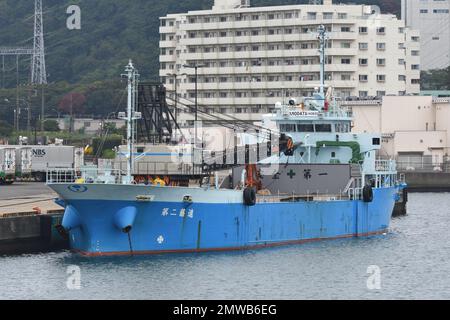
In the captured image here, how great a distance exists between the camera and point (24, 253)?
192 ft

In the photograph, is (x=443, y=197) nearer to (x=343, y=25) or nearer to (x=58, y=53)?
(x=343, y=25)

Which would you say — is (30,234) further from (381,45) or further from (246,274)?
(381,45)

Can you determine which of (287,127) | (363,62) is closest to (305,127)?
(287,127)

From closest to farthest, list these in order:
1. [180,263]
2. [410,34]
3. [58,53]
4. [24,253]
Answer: [180,263] < [24,253] < [410,34] < [58,53]

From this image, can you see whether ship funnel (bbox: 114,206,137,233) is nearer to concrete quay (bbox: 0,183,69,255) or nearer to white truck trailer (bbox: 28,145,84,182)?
concrete quay (bbox: 0,183,69,255)

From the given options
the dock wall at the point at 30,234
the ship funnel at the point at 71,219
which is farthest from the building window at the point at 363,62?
the ship funnel at the point at 71,219

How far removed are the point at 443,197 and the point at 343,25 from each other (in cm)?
2897

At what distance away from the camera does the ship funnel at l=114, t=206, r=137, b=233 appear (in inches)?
2146

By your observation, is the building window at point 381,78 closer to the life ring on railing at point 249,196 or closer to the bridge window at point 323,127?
the bridge window at point 323,127

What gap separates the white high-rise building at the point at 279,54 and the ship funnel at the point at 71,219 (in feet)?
233

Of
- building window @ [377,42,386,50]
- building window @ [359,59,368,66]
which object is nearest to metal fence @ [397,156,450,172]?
building window @ [359,59,368,66]

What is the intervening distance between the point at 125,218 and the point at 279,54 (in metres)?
78.5
